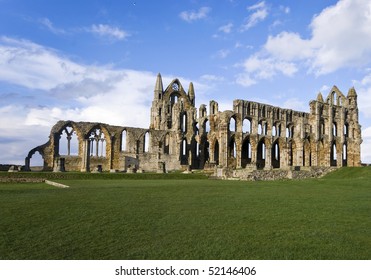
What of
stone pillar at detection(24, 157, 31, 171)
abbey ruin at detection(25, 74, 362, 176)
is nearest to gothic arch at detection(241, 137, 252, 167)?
abbey ruin at detection(25, 74, 362, 176)

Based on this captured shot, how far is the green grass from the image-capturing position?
24.3 ft

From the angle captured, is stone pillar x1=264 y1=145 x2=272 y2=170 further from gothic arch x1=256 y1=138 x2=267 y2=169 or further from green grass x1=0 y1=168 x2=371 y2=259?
green grass x1=0 y1=168 x2=371 y2=259

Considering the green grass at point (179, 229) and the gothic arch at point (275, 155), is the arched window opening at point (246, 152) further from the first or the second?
the green grass at point (179, 229)

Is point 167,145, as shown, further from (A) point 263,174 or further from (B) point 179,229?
(B) point 179,229

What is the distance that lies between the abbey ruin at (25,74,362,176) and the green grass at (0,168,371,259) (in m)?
30.3

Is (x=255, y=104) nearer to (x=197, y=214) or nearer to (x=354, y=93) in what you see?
(x=354, y=93)

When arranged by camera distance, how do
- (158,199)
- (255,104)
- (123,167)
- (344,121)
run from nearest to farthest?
1. (158,199)
2. (123,167)
3. (255,104)
4. (344,121)

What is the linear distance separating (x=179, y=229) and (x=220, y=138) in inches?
1563

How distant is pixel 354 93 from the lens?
209 ft

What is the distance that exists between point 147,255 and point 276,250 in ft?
8.48

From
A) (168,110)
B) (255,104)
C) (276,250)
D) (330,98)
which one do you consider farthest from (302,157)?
(276,250)

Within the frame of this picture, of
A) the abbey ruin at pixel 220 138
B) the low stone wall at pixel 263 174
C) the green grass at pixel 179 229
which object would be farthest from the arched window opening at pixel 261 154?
the green grass at pixel 179 229

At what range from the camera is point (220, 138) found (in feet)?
158

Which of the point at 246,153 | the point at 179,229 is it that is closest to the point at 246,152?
the point at 246,153
